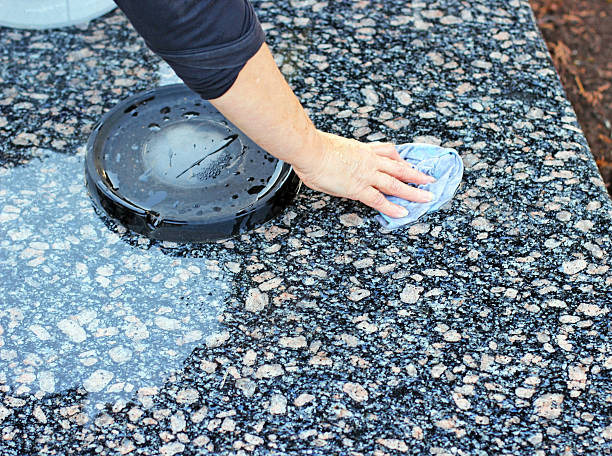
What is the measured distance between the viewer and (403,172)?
2.20 meters

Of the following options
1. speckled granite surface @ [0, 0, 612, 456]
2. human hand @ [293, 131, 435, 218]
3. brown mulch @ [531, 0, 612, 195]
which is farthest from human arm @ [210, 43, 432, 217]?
brown mulch @ [531, 0, 612, 195]

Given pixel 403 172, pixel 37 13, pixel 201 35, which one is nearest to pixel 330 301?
pixel 403 172

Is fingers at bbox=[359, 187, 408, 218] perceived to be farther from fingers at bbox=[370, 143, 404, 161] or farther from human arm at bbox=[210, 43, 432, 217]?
fingers at bbox=[370, 143, 404, 161]

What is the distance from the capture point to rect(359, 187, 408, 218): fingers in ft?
7.02

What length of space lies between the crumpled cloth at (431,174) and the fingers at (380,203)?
3 centimetres

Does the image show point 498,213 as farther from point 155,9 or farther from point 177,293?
point 155,9

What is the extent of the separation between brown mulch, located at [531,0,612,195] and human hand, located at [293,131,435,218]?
4.69 ft

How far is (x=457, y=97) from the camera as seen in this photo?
2656 millimetres

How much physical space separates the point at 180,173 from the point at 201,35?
0.80 meters

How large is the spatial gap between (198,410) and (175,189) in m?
0.76

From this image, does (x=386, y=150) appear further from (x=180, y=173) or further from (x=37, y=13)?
(x=37, y=13)

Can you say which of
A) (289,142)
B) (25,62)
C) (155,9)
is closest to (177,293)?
(289,142)

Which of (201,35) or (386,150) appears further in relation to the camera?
(386,150)

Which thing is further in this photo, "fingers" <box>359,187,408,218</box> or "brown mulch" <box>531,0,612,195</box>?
"brown mulch" <box>531,0,612,195</box>
